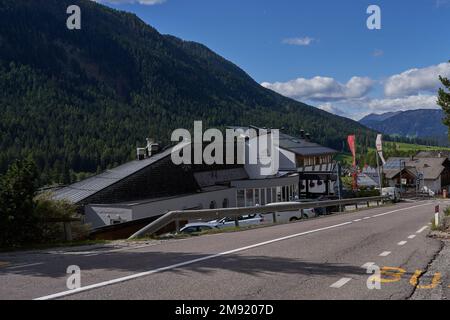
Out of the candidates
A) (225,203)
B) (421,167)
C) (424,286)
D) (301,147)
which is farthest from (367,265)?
(421,167)

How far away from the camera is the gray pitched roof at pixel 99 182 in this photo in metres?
37.2

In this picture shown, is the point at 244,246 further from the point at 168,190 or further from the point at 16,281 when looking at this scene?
the point at 168,190

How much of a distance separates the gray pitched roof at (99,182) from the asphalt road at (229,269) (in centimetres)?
2574

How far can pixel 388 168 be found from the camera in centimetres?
11294

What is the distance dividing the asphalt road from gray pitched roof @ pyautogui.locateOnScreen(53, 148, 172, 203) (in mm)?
25741

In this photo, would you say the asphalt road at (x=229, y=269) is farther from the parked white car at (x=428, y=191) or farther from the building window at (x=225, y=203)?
the parked white car at (x=428, y=191)

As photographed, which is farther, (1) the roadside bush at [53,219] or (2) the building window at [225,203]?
(2) the building window at [225,203]

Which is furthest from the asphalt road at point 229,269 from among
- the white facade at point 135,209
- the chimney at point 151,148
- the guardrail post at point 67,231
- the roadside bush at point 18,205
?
the chimney at point 151,148

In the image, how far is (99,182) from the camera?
3981 cm

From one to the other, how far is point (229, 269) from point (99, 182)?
33081 millimetres

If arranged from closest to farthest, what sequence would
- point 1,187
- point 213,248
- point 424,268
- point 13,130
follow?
1. point 424,268
2. point 213,248
3. point 1,187
4. point 13,130

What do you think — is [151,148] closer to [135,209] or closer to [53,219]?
[135,209]
